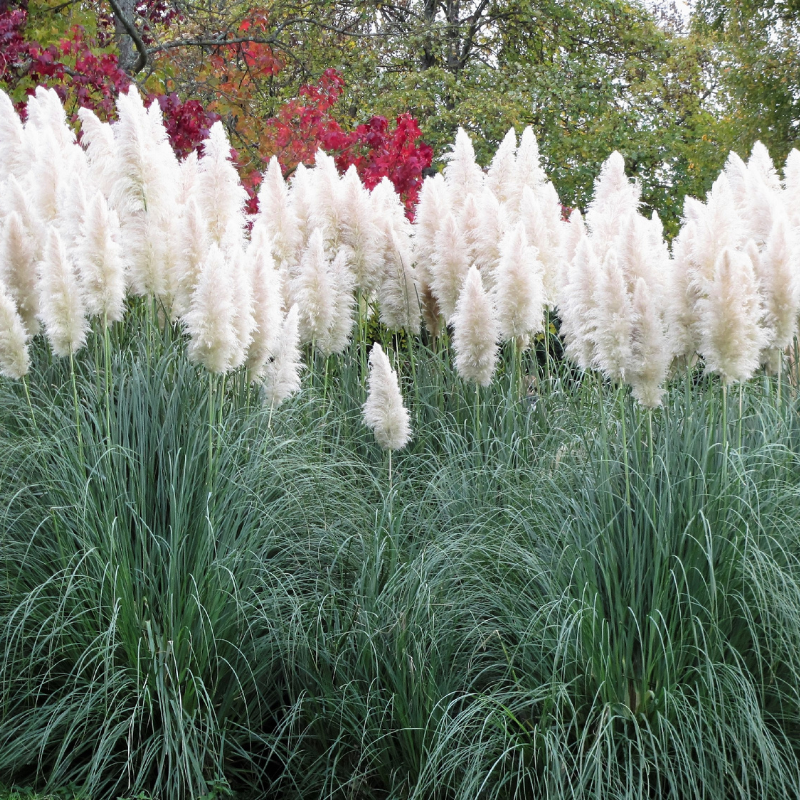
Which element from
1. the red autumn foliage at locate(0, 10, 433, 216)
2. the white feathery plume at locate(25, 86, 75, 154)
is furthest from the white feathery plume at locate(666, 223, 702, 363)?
the red autumn foliage at locate(0, 10, 433, 216)

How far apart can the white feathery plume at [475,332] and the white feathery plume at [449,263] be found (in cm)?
75

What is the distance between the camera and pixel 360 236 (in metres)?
6.68

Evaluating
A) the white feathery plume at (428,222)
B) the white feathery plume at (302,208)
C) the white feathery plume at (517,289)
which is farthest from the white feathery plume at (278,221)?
the white feathery plume at (517,289)

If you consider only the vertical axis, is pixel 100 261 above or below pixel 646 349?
above

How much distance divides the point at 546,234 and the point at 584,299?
1.91 m

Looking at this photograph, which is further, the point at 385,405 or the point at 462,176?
the point at 462,176

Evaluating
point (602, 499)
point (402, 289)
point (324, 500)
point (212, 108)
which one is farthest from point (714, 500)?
point (212, 108)

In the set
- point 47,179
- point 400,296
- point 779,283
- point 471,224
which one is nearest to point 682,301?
point 779,283

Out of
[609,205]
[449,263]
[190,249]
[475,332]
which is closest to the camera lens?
[190,249]

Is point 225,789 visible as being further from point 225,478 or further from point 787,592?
point 787,592

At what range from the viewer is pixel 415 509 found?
5.05 m

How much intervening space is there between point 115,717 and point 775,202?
3846mm

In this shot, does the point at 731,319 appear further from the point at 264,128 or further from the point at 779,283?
the point at 264,128

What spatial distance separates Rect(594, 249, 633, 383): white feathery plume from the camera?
4219mm
